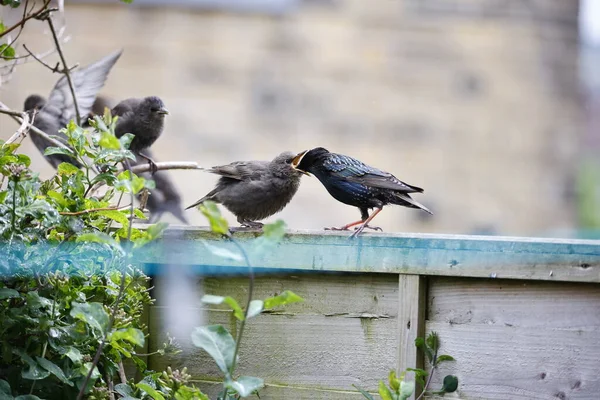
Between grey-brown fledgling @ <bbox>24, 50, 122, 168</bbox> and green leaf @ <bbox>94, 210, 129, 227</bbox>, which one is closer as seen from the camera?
green leaf @ <bbox>94, 210, 129, 227</bbox>

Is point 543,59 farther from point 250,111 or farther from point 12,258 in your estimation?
point 12,258

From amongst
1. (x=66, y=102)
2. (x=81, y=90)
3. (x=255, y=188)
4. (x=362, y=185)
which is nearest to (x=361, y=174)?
(x=362, y=185)

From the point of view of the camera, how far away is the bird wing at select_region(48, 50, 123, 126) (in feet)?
14.7

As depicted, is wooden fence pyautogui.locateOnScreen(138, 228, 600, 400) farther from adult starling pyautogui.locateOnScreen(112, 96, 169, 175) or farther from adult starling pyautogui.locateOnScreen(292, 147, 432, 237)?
adult starling pyautogui.locateOnScreen(112, 96, 169, 175)

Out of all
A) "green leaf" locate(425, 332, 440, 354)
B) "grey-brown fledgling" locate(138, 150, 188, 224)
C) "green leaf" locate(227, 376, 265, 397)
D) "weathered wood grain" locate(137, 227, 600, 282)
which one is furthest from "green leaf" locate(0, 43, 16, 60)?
"grey-brown fledgling" locate(138, 150, 188, 224)

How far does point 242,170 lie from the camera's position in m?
3.25

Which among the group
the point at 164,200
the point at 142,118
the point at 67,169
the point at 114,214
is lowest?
the point at 114,214

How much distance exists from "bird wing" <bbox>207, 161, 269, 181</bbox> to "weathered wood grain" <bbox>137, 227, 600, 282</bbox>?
0.93 meters

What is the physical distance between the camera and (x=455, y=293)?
201 centimetres

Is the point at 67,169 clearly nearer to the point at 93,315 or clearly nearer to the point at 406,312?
the point at 93,315

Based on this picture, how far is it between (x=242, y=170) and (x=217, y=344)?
65.7 inches

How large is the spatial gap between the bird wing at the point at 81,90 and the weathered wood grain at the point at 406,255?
2420 millimetres

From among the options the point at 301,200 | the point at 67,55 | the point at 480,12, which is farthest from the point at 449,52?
the point at 67,55

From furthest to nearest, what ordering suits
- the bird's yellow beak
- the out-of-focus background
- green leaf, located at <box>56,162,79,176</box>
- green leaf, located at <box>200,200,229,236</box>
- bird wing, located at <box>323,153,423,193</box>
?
the out-of-focus background → the bird's yellow beak → bird wing, located at <box>323,153,423,193</box> → green leaf, located at <box>56,162,79,176</box> → green leaf, located at <box>200,200,229,236</box>
